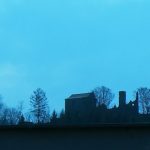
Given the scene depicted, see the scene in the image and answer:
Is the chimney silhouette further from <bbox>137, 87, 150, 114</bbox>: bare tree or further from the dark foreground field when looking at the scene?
the dark foreground field

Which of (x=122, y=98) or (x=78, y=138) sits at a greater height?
(x=122, y=98)

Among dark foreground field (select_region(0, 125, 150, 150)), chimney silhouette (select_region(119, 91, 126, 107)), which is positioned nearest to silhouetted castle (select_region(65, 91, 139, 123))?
chimney silhouette (select_region(119, 91, 126, 107))

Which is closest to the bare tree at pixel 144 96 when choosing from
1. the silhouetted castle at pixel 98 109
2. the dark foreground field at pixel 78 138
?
the silhouetted castle at pixel 98 109

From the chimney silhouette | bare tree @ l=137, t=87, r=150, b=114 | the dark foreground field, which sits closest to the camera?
the dark foreground field

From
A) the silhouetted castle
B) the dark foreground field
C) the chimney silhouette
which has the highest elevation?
the chimney silhouette

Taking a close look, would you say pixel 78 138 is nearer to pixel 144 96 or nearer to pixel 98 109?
pixel 98 109

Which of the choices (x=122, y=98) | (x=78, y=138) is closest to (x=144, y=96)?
(x=122, y=98)

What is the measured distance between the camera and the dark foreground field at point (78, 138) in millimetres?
15352

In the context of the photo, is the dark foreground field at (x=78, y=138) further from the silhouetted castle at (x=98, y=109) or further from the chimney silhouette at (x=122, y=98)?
the chimney silhouette at (x=122, y=98)

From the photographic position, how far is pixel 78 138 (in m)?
15.7

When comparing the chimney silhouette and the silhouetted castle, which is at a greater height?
the chimney silhouette

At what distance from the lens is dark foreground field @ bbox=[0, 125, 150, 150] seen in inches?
604

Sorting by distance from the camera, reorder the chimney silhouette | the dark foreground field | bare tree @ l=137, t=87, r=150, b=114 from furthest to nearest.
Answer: bare tree @ l=137, t=87, r=150, b=114
the chimney silhouette
the dark foreground field

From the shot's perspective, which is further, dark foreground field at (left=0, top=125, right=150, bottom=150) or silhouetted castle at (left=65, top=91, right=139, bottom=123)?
silhouetted castle at (left=65, top=91, right=139, bottom=123)
